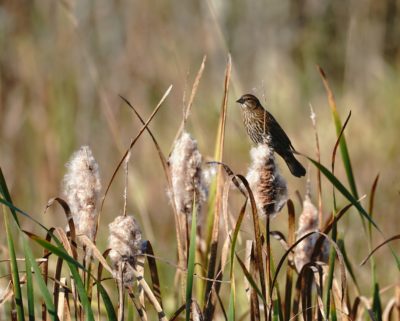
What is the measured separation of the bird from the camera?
5.61 feet

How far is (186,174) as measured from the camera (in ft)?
5.49

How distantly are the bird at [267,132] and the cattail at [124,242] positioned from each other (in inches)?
12.0

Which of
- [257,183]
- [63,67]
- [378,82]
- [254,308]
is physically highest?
[378,82]

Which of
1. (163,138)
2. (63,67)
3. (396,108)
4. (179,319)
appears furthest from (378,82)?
(179,319)

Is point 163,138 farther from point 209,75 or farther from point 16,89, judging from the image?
point 16,89

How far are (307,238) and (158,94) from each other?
525 centimetres

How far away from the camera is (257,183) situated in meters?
1.54

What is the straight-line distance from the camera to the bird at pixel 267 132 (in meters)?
1.71

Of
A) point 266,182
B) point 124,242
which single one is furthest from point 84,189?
point 266,182

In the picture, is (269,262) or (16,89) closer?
(269,262)

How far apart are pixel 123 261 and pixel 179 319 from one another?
43 centimetres

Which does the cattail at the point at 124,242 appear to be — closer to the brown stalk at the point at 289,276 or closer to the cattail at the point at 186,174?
the cattail at the point at 186,174

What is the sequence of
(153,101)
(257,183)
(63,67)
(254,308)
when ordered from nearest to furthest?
(257,183)
(254,308)
(63,67)
(153,101)

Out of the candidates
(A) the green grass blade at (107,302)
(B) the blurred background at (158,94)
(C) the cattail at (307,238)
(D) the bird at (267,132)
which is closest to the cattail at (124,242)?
(A) the green grass blade at (107,302)
